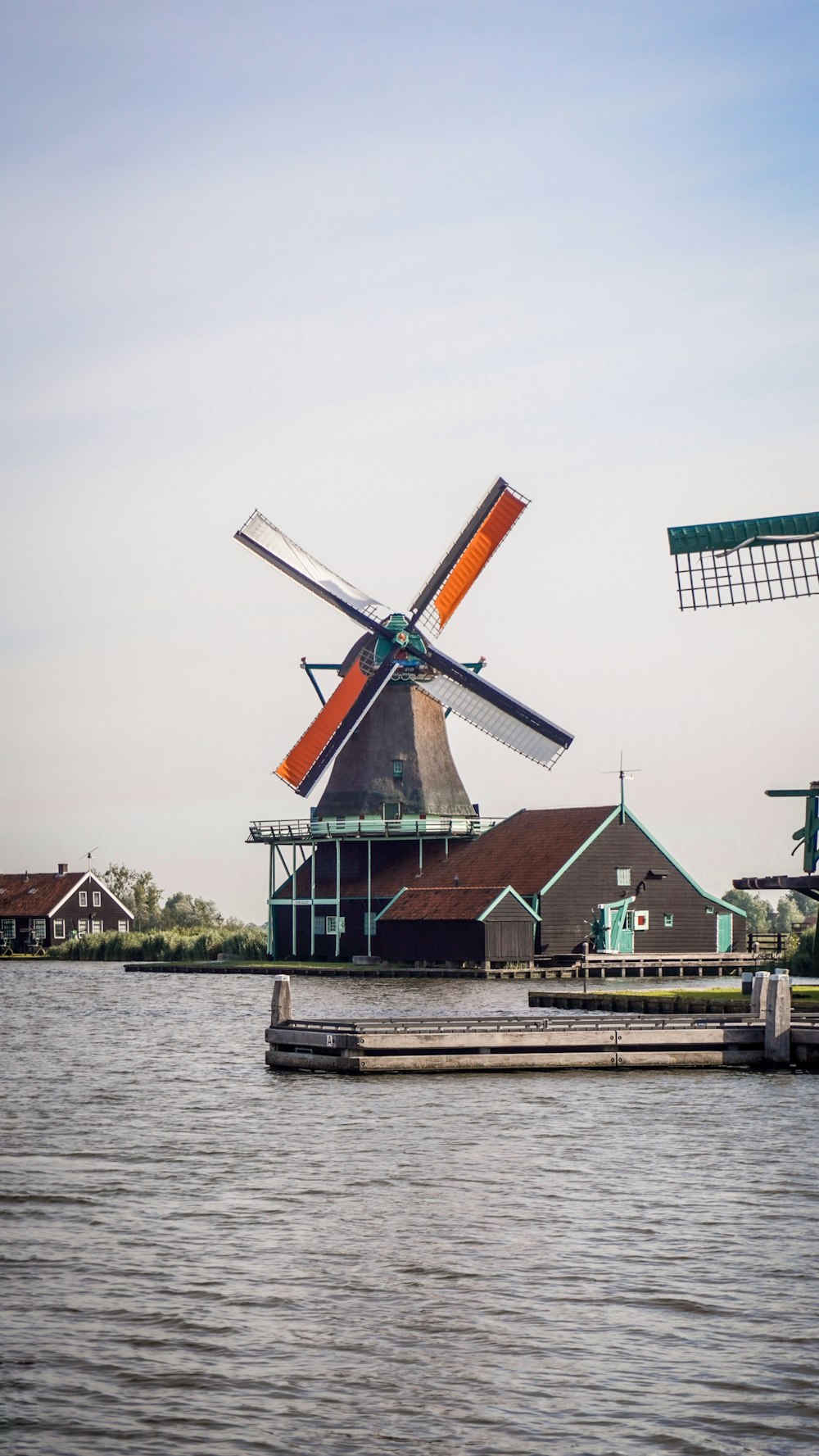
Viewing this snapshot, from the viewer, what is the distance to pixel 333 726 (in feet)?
207

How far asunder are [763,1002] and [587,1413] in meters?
18.9

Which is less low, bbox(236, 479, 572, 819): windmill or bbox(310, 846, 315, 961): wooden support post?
bbox(236, 479, 572, 819): windmill

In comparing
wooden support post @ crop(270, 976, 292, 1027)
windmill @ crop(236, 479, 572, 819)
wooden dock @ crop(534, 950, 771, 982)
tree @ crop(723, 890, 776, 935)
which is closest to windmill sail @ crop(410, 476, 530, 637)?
windmill @ crop(236, 479, 572, 819)

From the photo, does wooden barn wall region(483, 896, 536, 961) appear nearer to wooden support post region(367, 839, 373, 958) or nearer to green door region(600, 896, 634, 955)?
green door region(600, 896, 634, 955)

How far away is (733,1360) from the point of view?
1252 centimetres

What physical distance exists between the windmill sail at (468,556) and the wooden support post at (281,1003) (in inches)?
1332

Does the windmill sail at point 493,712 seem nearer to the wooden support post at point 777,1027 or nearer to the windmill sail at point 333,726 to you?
the windmill sail at point 333,726

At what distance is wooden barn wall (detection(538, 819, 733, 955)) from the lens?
202ft

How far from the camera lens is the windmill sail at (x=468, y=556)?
62500 millimetres

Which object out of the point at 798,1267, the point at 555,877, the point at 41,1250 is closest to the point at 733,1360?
the point at 798,1267

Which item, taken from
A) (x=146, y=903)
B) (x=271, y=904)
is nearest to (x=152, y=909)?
(x=146, y=903)

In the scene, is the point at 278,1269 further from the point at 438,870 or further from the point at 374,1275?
the point at 438,870

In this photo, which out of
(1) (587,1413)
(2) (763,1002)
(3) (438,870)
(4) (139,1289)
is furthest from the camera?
(3) (438,870)

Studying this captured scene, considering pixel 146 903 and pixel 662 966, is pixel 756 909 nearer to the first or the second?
pixel 146 903
